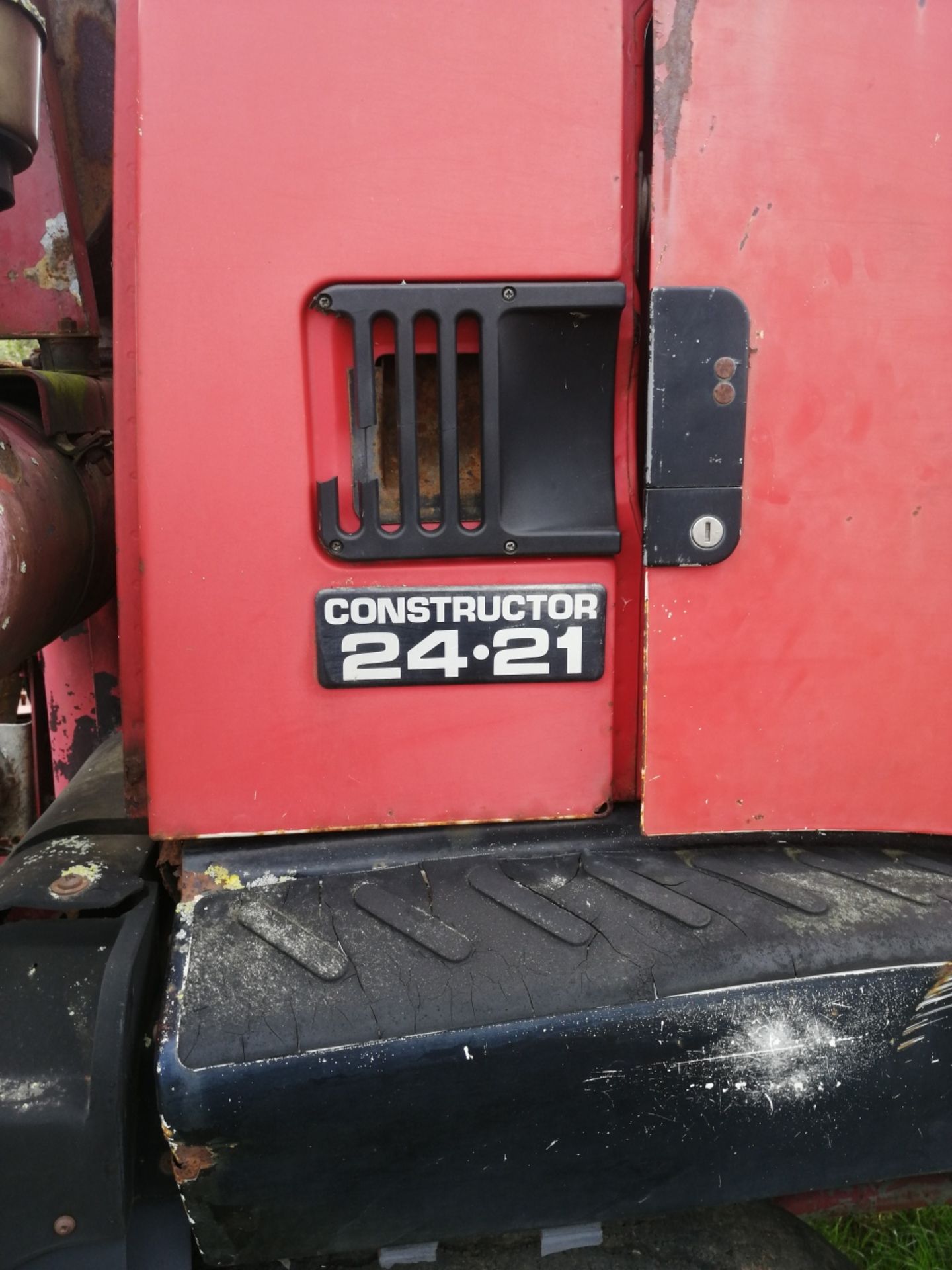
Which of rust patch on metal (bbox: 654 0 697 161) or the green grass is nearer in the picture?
rust patch on metal (bbox: 654 0 697 161)

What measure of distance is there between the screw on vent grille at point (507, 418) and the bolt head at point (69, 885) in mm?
524

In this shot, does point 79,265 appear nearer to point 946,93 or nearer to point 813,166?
point 813,166

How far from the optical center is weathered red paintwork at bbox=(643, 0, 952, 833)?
40.4 inches

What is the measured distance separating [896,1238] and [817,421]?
1712 millimetres

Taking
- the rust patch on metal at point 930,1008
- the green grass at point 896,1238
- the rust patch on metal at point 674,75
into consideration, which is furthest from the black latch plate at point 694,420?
the green grass at point 896,1238

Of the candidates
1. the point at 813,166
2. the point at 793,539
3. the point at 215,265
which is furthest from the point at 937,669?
the point at 215,265

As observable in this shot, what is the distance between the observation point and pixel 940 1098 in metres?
1.03

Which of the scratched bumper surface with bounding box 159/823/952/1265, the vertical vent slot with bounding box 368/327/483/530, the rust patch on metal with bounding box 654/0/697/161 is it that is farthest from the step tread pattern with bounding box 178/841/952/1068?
the rust patch on metal with bounding box 654/0/697/161

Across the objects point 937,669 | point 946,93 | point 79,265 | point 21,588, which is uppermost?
point 946,93

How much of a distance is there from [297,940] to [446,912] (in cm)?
17

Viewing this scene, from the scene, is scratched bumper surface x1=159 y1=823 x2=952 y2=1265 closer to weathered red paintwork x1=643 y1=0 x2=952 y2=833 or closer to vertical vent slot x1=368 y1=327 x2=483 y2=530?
weathered red paintwork x1=643 y1=0 x2=952 y2=833

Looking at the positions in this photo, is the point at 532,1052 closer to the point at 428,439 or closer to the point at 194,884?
the point at 194,884

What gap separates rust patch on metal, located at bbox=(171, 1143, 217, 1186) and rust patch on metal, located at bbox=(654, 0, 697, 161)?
3.71 feet

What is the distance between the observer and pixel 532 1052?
3.07ft
